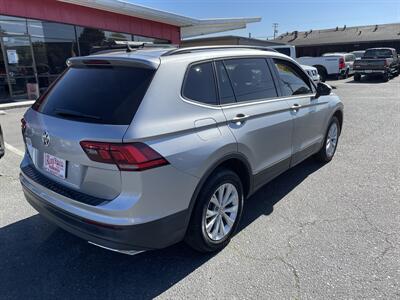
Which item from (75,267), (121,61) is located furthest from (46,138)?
(75,267)

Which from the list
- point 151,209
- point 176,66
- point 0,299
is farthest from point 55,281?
point 176,66

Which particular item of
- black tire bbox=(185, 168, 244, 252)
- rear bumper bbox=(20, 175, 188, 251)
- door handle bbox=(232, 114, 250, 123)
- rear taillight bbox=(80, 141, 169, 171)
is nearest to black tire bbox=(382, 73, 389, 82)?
door handle bbox=(232, 114, 250, 123)

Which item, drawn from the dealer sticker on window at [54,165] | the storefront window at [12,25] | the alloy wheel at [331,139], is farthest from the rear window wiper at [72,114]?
the storefront window at [12,25]

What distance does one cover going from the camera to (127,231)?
235cm

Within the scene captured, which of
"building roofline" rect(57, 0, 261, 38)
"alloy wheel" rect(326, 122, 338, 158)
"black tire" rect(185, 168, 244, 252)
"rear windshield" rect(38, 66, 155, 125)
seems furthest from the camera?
"building roofline" rect(57, 0, 261, 38)

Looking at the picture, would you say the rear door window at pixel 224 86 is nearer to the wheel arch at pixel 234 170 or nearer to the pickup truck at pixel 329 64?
the wheel arch at pixel 234 170

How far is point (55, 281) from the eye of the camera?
2.74 metres

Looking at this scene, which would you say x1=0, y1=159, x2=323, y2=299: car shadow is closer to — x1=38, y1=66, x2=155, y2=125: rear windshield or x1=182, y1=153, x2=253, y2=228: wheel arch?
x1=182, y1=153, x2=253, y2=228: wheel arch

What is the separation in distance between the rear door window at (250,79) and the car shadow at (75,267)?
142cm

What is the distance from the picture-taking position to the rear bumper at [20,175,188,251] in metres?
2.37

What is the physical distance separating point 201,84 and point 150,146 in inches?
33.3

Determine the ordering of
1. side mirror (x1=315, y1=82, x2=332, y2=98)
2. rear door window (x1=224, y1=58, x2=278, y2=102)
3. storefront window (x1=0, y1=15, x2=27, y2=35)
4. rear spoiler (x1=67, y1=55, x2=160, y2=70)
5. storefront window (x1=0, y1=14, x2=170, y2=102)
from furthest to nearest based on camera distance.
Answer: storefront window (x1=0, y1=14, x2=170, y2=102)
storefront window (x1=0, y1=15, x2=27, y2=35)
side mirror (x1=315, y1=82, x2=332, y2=98)
rear door window (x1=224, y1=58, x2=278, y2=102)
rear spoiler (x1=67, y1=55, x2=160, y2=70)

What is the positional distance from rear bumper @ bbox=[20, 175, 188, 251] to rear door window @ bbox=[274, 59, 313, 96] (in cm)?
223

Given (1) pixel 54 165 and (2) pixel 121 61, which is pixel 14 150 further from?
(2) pixel 121 61
